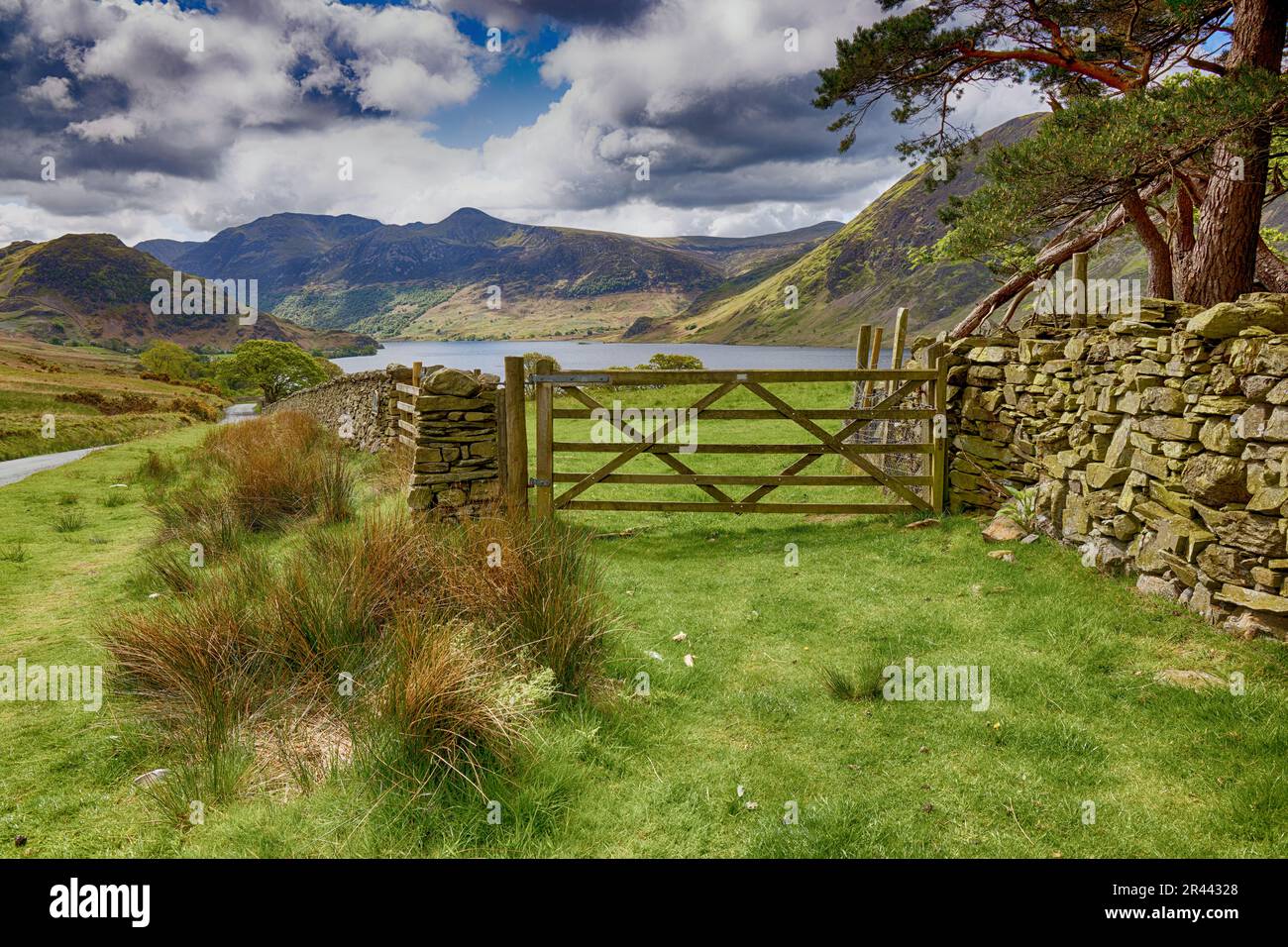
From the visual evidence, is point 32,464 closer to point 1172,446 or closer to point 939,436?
point 939,436

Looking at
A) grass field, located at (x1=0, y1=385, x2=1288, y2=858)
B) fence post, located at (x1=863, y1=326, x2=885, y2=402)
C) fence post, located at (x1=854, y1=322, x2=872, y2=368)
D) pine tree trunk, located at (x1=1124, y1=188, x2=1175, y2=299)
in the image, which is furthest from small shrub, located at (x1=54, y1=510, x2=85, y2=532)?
pine tree trunk, located at (x1=1124, y1=188, x2=1175, y2=299)

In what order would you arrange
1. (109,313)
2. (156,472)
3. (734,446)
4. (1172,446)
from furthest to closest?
(109,313), (156,472), (734,446), (1172,446)

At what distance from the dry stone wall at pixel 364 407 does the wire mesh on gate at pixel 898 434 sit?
1025 centimetres

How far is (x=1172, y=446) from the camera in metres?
5.06

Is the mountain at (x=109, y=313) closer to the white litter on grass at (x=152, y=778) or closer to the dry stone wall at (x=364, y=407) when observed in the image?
the dry stone wall at (x=364, y=407)

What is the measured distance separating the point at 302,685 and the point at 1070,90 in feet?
51.9

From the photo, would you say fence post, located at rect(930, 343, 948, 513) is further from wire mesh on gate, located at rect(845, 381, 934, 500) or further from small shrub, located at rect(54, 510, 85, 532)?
small shrub, located at rect(54, 510, 85, 532)

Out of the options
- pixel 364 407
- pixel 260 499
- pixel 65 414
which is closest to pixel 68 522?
pixel 260 499

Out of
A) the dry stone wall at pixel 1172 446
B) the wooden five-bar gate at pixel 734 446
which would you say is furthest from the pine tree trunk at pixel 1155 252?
the wooden five-bar gate at pixel 734 446

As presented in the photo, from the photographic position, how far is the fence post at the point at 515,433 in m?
7.70

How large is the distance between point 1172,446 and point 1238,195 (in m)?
6.00
